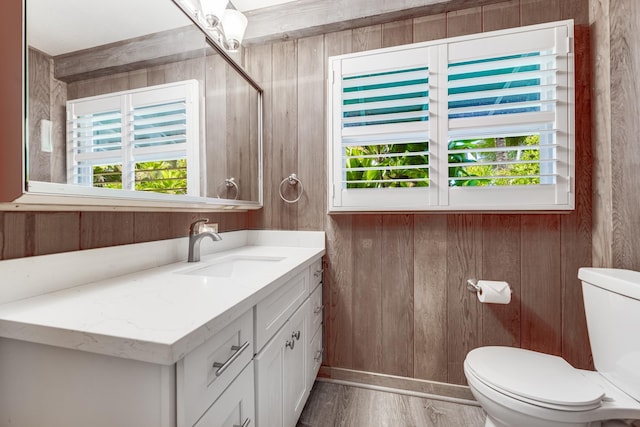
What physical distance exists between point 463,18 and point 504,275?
1.46m

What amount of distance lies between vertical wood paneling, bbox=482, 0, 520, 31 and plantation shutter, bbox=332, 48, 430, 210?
39 centimetres

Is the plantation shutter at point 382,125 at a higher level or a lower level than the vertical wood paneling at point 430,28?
lower

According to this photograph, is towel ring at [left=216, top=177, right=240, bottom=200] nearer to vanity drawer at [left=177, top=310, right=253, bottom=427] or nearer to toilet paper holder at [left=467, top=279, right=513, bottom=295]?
vanity drawer at [left=177, top=310, right=253, bottom=427]


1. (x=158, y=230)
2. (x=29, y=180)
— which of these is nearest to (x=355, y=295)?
(x=158, y=230)

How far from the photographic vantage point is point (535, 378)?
3.56ft

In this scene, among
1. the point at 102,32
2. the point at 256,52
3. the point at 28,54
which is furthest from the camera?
the point at 256,52

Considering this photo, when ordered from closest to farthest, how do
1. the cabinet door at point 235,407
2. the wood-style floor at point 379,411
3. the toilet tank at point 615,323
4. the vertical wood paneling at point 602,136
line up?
the cabinet door at point 235,407 → the toilet tank at point 615,323 → the vertical wood paneling at point 602,136 → the wood-style floor at point 379,411

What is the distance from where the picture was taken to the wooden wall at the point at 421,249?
146cm

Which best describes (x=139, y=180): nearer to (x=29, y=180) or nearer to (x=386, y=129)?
(x=29, y=180)

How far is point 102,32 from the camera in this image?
0.87 m

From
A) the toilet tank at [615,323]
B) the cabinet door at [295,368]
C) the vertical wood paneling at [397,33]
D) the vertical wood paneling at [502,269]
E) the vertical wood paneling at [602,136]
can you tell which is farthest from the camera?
the vertical wood paneling at [397,33]

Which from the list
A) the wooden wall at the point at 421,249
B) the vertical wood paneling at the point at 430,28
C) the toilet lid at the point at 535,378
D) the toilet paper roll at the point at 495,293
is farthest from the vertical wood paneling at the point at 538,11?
the toilet lid at the point at 535,378

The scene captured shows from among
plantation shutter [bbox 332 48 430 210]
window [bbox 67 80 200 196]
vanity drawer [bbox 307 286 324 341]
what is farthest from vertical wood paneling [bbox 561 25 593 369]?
window [bbox 67 80 200 196]

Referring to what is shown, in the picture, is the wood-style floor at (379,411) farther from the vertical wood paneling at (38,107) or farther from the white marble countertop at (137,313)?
the vertical wood paneling at (38,107)
